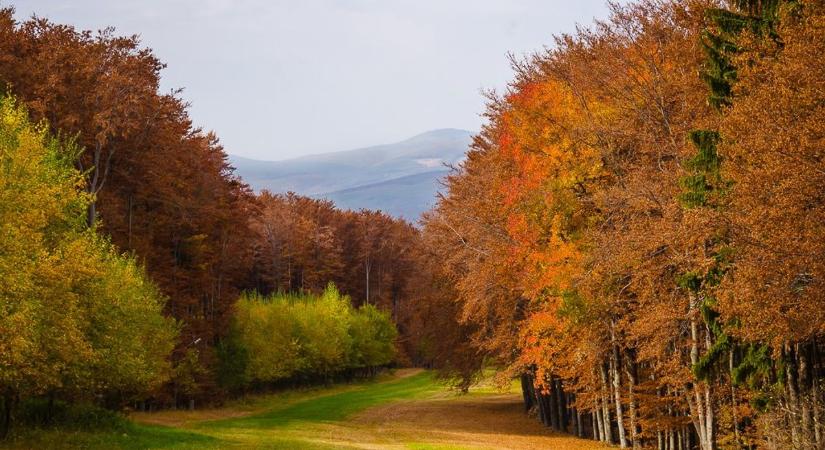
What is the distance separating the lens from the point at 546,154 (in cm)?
2642

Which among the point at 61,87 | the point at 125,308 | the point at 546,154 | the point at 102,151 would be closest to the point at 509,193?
the point at 546,154

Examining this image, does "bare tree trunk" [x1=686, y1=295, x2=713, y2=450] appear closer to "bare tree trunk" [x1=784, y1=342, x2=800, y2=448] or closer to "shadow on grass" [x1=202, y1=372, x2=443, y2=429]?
"bare tree trunk" [x1=784, y1=342, x2=800, y2=448]

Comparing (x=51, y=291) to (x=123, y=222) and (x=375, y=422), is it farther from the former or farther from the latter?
(x=375, y=422)

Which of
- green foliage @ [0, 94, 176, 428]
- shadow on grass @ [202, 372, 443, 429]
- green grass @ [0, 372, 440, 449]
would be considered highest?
green foliage @ [0, 94, 176, 428]

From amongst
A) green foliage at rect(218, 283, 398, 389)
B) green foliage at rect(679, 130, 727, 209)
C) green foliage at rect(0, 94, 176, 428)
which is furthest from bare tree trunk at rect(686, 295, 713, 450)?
green foliage at rect(218, 283, 398, 389)

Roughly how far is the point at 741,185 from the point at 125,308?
20.3 metres

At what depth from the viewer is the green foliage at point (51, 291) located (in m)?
17.6

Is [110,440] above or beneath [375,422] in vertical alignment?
above

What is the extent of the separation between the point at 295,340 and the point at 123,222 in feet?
85.3

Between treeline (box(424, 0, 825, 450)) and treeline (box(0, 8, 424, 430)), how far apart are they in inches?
546

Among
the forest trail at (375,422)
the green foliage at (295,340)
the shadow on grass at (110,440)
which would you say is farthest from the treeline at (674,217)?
the green foliage at (295,340)

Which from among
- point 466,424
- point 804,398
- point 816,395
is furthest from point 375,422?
point 816,395

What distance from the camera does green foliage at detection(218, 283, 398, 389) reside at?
58500 mm

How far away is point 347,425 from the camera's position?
3966 cm
